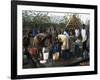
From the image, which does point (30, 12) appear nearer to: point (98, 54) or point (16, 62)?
point (16, 62)

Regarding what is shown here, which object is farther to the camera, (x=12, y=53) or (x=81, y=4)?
(x=81, y=4)

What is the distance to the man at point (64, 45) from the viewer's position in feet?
6.45

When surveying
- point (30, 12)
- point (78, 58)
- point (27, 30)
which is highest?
point (30, 12)

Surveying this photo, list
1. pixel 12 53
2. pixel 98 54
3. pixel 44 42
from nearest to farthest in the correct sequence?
pixel 12 53
pixel 44 42
pixel 98 54

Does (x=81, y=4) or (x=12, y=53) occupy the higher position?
(x=81, y=4)

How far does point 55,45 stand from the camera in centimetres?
195

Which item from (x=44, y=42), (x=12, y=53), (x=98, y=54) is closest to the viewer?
(x=12, y=53)

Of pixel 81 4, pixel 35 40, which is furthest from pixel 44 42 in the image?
pixel 81 4

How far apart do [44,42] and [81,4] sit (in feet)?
1.68

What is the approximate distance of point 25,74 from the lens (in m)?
1.84

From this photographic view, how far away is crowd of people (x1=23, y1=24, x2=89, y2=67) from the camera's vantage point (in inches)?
74.1

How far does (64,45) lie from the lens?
1.98 metres

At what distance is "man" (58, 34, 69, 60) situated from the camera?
1965 mm

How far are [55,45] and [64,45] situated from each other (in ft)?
0.29
